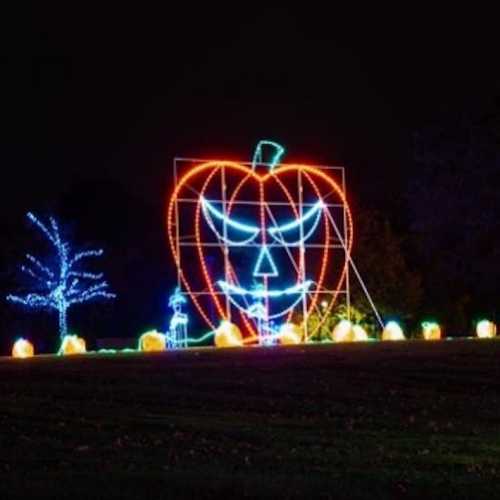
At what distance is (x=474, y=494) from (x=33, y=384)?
38.8 feet

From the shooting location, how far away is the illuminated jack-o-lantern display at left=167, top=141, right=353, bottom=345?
1642 inches

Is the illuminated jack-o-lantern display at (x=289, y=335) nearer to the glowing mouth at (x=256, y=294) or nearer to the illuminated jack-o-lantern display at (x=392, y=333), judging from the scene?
the glowing mouth at (x=256, y=294)

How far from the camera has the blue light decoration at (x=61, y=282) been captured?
55750 millimetres

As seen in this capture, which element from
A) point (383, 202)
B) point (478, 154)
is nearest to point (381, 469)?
point (478, 154)

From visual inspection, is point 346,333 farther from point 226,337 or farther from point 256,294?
point 226,337

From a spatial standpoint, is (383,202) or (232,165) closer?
(232,165)

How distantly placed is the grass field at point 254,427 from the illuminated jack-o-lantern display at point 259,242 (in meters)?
14.4

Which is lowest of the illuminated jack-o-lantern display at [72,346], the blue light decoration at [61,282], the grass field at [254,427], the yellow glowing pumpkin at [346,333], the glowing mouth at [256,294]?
the grass field at [254,427]

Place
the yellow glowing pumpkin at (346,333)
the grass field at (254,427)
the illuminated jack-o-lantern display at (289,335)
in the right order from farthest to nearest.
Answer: the yellow glowing pumpkin at (346,333) < the illuminated jack-o-lantern display at (289,335) < the grass field at (254,427)

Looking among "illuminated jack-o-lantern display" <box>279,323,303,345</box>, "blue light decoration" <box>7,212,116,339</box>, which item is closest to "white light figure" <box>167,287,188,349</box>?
"illuminated jack-o-lantern display" <box>279,323,303,345</box>

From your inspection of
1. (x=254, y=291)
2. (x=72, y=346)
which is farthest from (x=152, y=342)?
(x=254, y=291)

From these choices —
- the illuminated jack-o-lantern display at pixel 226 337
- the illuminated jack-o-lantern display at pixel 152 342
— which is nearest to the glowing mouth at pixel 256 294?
the illuminated jack-o-lantern display at pixel 226 337

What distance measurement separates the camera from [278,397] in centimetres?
2009

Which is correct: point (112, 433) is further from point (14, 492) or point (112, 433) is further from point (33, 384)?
point (33, 384)
